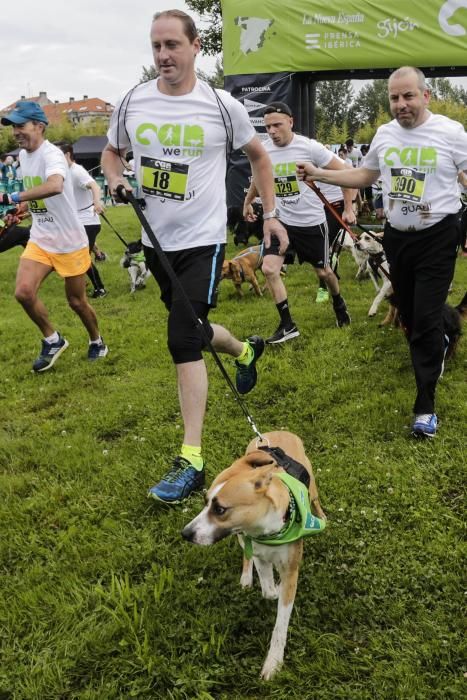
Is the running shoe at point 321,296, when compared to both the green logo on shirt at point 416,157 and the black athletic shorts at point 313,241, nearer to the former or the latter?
the black athletic shorts at point 313,241

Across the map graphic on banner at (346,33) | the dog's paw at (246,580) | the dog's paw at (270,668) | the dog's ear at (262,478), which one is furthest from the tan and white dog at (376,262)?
the map graphic on banner at (346,33)

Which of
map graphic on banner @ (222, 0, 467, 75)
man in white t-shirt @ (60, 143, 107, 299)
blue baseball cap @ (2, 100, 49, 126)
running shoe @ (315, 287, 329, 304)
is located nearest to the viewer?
blue baseball cap @ (2, 100, 49, 126)

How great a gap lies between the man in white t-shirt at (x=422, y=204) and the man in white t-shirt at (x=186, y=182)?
3.87 feet

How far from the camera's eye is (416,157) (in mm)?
3854

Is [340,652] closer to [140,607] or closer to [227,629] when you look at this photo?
[227,629]

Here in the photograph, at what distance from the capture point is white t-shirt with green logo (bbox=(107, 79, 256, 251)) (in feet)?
10.6

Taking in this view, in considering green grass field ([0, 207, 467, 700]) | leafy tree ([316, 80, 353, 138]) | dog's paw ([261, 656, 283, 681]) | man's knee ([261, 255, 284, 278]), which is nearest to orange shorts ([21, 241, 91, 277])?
green grass field ([0, 207, 467, 700])

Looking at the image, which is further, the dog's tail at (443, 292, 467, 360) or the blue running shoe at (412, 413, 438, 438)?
the dog's tail at (443, 292, 467, 360)

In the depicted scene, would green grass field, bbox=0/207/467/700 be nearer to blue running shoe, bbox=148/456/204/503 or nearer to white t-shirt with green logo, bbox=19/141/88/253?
blue running shoe, bbox=148/456/204/503

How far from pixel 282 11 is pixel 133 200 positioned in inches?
448

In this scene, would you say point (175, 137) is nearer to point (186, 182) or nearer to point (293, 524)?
point (186, 182)

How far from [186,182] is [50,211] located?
2.76m

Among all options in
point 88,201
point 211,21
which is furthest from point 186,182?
point 211,21

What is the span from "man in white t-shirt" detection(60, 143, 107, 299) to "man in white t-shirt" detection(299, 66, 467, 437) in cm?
381
